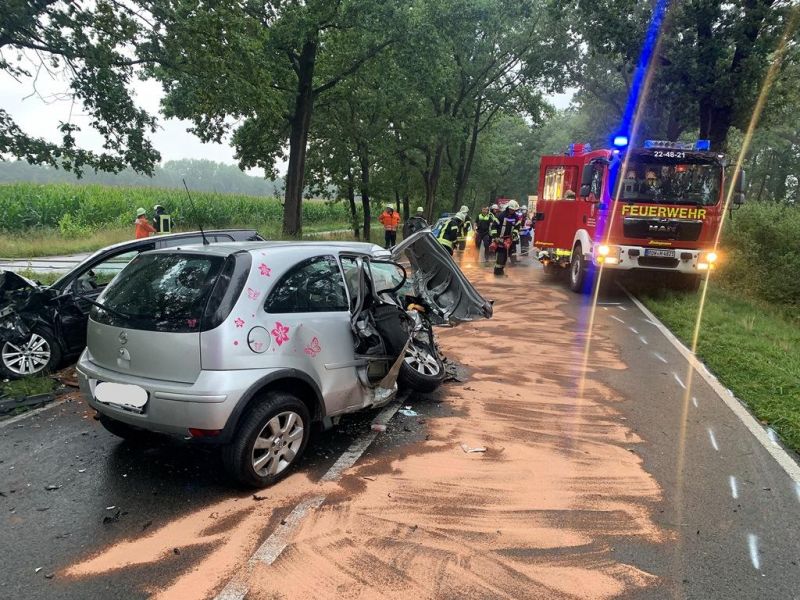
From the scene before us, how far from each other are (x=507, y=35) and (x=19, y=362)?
30.6 meters

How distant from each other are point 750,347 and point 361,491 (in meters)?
6.54

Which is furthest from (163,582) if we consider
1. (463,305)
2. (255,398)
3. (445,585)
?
(463,305)

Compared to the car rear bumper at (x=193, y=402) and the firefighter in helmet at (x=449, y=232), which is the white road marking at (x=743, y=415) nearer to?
the car rear bumper at (x=193, y=402)

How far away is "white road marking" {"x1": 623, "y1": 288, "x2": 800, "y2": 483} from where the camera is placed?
13.9ft

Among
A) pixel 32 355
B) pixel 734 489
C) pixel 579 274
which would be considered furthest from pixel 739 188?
pixel 32 355

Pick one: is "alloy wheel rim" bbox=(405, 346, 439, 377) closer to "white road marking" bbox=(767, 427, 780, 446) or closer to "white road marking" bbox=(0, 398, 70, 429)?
"white road marking" bbox=(767, 427, 780, 446)

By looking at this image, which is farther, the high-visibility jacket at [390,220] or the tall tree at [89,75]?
the high-visibility jacket at [390,220]

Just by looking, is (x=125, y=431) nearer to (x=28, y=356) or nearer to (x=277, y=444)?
(x=277, y=444)

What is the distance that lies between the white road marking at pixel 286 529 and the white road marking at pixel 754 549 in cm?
250

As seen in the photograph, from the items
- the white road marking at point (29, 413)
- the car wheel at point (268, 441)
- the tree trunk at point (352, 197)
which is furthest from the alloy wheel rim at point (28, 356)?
the tree trunk at point (352, 197)

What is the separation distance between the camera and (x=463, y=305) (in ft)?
23.4

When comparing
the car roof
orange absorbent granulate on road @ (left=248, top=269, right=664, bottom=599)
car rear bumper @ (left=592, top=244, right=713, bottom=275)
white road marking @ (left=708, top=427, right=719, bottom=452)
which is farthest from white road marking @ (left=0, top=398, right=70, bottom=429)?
car rear bumper @ (left=592, top=244, right=713, bottom=275)

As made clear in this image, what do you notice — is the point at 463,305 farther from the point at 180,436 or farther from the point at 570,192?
the point at 570,192

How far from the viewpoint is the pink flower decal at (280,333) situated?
367 centimetres
